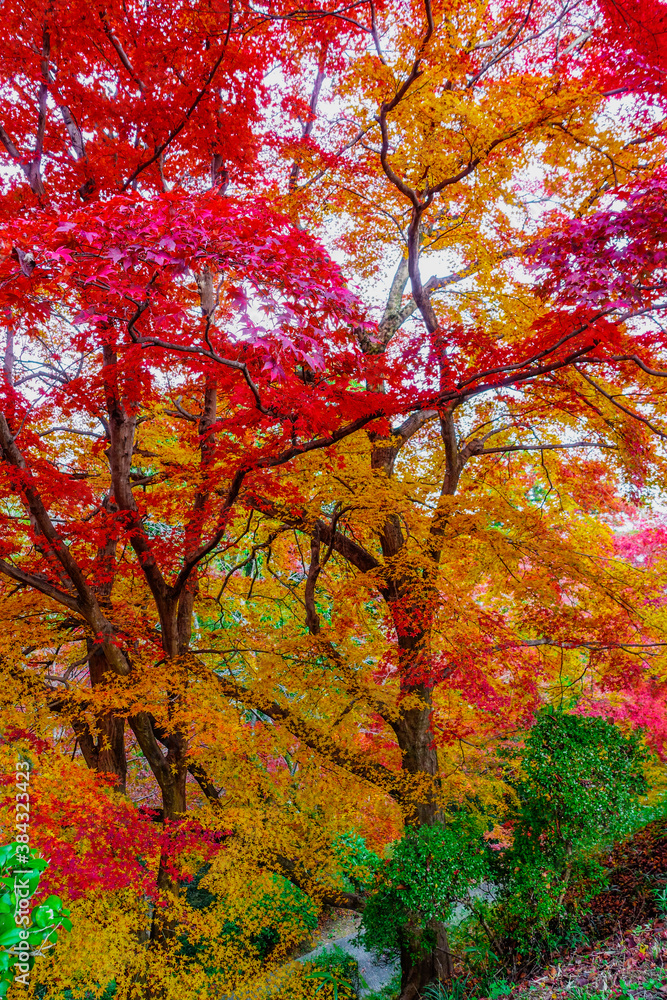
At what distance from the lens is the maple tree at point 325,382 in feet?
12.8

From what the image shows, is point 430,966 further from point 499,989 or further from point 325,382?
point 325,382

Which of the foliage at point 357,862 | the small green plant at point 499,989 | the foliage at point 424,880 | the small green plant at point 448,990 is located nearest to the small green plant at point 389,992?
the foliage at point 357,862

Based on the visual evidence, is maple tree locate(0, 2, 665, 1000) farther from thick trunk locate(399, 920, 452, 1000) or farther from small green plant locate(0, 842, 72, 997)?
small green plant locate(0, 842, 72, 997)

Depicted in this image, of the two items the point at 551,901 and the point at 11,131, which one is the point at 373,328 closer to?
the point at 11,131

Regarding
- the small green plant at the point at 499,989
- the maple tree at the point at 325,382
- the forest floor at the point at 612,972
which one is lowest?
the small green plant at the point at 499,989

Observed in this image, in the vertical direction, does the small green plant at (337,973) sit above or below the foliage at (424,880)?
below

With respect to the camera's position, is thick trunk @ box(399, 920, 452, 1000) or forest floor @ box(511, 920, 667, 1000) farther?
thick trunk @ box(399, 920, 452, 1000)

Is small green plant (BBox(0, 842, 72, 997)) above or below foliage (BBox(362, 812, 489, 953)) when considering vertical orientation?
above

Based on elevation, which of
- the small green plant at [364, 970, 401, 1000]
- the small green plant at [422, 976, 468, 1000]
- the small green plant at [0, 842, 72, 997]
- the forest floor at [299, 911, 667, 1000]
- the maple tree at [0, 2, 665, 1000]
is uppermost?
the maple tree at [0, 2, 665, 1000]

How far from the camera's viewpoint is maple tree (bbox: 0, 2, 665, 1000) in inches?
154

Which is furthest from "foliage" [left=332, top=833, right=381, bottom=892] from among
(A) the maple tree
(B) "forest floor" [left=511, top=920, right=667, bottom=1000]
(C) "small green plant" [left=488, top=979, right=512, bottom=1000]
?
(B) "forest floor" [left=511, top=920, right=667, bottom=1000]

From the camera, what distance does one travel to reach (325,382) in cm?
422

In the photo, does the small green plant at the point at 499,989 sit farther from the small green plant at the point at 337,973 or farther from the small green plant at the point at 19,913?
the small green plant at the point at 19,913

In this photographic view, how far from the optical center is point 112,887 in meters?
4.94
